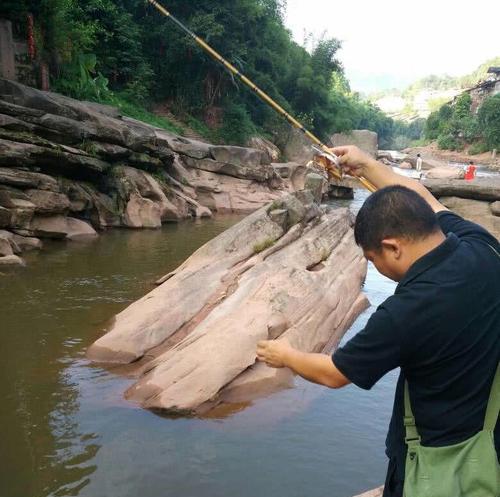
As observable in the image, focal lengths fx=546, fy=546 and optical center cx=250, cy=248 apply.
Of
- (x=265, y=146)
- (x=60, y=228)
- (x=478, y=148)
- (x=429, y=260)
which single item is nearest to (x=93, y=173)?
(x=60, y=228)

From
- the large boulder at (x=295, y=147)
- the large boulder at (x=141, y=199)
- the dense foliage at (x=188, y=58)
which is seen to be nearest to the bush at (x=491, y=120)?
the dense foliage at (x=188, y=58)

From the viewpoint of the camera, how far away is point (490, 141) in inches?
1908

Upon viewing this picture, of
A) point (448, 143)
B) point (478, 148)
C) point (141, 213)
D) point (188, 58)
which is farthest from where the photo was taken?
point (448, 143)

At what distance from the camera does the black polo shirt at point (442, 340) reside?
159cm

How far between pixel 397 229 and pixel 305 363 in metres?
0.58

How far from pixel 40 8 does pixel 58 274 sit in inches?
428

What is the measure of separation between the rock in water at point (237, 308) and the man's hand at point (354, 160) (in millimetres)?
2415

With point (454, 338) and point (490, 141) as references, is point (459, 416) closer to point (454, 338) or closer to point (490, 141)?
point (454, 338)

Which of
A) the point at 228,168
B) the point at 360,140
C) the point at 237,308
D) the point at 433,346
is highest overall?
the point at 360,140

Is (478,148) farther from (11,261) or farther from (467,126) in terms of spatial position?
(11,261)

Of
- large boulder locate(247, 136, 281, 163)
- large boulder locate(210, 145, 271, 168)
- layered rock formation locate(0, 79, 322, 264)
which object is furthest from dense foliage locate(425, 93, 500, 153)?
layered rock formation locate(0, 79, 322, 264)

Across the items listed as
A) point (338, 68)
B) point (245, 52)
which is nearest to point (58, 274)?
point (245, 52)

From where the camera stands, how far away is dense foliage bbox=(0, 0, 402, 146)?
1783 cm

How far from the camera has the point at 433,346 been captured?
1.61 meters
